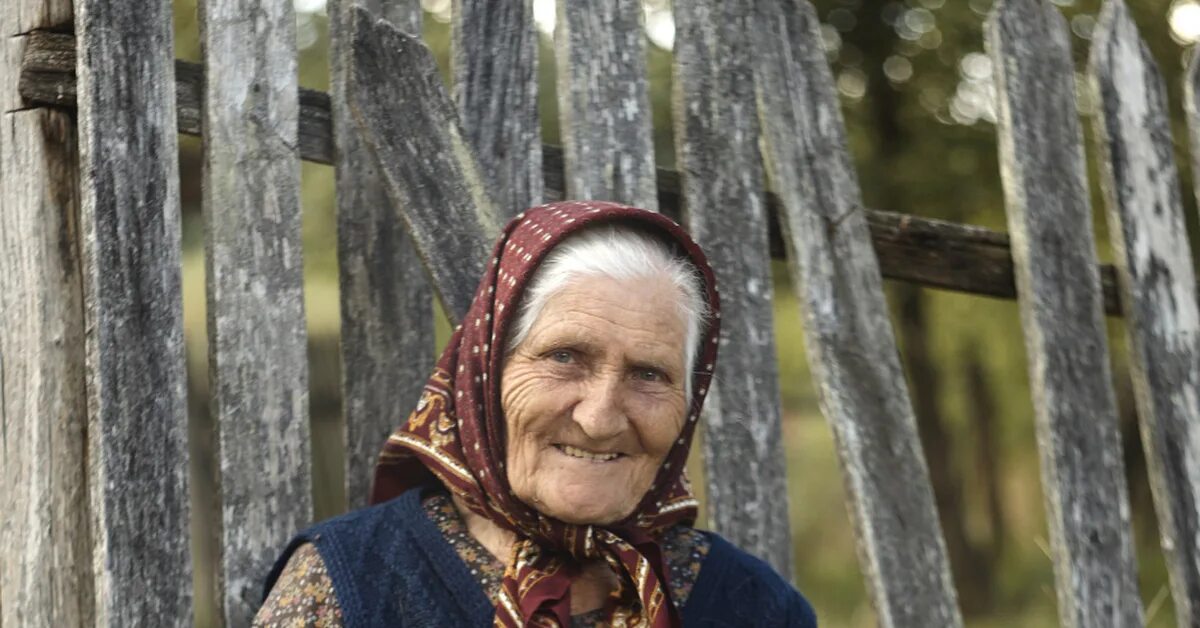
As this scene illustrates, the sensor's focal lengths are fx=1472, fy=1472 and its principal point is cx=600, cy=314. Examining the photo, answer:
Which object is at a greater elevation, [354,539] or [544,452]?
[544,452]

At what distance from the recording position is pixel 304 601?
7.69 ft

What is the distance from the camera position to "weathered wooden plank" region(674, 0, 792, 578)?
2.98 meters

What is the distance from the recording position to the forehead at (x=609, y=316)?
93.4 inches

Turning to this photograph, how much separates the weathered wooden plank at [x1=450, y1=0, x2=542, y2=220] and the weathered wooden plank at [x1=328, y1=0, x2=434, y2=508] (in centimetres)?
22

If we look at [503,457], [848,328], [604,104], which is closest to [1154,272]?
[848,328]

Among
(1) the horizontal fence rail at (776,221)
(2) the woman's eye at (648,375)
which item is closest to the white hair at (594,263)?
(2) the woman's eye at (648,375)

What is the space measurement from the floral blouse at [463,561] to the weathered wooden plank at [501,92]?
656mm

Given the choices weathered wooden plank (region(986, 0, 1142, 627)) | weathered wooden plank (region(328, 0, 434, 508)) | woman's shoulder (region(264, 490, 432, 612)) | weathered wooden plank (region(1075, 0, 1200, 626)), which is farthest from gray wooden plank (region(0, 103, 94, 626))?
weathered wooden plank (region(1075, 0, 1200, 626))

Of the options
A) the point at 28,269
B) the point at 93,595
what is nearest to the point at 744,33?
the point at 28,269

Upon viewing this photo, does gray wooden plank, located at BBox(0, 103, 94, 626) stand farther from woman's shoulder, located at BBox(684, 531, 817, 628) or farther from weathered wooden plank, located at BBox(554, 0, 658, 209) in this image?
woman's shoulder, located at BBox(684, 531, 817, 628)

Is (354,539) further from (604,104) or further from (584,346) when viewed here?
(604,104)

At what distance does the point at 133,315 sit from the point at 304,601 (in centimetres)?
57

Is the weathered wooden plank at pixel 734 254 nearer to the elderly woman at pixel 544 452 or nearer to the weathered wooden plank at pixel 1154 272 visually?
the elderly woman at pixel 544 452

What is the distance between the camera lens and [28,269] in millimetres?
2525
